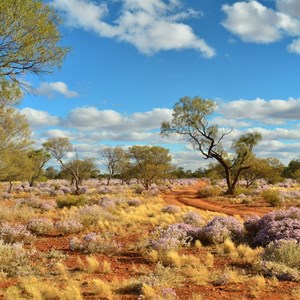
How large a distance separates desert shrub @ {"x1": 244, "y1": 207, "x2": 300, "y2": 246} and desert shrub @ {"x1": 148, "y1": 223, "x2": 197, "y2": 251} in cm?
243

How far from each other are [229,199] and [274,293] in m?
27.5

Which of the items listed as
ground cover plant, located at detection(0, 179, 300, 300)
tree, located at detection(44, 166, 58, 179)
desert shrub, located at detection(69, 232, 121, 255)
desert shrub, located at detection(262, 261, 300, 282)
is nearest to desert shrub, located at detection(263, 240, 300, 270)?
ground cover plant, located at detection(0, 179, 300, 300)

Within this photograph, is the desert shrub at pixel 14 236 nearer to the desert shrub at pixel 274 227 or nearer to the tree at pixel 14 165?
the desert shrub at pixel 274 227

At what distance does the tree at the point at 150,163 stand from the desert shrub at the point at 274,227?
122ft

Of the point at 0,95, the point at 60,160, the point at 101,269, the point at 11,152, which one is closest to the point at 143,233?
the point at 101,269

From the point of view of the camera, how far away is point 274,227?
1345 centimetres

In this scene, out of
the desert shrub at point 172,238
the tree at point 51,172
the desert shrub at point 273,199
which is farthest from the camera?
the tree at point 51,172

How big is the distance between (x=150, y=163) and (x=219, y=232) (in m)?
47.0

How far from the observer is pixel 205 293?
319 inches

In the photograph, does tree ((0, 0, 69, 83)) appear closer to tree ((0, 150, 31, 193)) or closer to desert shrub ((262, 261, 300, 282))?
desert shrub ((262, 261, 300, 282))

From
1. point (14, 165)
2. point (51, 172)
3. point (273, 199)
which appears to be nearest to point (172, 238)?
point (273, 199)

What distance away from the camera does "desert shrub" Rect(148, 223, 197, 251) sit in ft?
40.1

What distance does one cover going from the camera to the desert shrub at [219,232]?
1380 centimetres

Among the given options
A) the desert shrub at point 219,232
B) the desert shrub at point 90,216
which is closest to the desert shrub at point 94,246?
the desert shrub at point 219,232
